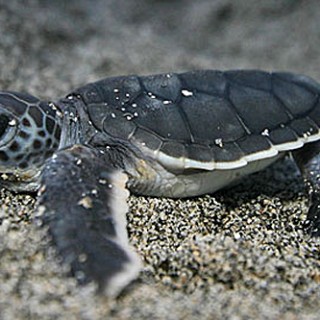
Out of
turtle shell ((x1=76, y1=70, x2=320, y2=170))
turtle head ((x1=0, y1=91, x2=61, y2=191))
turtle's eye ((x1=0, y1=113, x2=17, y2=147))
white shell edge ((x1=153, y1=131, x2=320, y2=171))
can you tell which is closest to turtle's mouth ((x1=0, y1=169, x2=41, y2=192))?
turtle head ((x1=0, y1=91, x2=61, y2=191))

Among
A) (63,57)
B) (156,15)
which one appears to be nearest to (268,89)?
(63,57)

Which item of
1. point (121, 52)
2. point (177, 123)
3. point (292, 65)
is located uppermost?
point (121, 52)

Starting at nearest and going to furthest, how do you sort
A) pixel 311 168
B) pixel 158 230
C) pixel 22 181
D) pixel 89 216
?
pixel 89 216, pixel 158 230, pixel 22 181, pixel 311 168

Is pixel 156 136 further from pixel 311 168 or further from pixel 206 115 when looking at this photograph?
pixel 311 168

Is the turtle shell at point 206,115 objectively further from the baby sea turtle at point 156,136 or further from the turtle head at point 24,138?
the turtle head at point 24,138

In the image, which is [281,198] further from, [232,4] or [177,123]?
[232,4]

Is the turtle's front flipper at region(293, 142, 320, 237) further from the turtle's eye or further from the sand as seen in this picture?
the turtle's eye

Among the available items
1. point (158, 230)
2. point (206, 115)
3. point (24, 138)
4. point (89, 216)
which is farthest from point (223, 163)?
point (24, 138)
